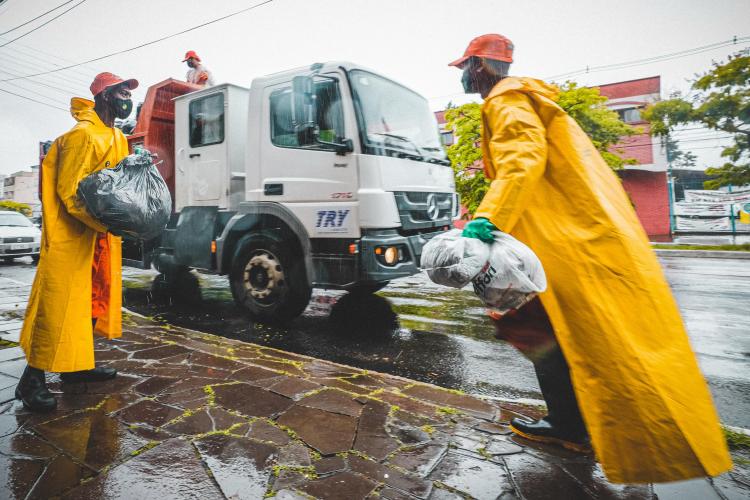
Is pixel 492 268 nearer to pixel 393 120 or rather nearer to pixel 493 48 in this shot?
pixel 493 48

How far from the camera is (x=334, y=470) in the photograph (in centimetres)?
197

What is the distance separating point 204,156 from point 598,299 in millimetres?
5353

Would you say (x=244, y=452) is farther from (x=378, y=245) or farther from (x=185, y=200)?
(x=185, y=200)

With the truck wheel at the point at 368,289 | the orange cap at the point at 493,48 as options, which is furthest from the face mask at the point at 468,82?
the truck wheel at the point at 368,289

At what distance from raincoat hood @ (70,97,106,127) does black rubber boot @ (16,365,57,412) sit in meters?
1.60

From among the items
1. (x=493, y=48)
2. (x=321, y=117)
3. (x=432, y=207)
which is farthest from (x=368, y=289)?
(x=493, y=48)

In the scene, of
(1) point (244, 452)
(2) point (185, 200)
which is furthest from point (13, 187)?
(1) point (244, 452)

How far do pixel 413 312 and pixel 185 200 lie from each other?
3.56 meters

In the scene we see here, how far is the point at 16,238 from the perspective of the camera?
11469mm

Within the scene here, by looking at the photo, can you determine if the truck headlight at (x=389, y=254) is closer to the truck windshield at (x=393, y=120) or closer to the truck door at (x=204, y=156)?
the truck windshield at (x=393, y=120)

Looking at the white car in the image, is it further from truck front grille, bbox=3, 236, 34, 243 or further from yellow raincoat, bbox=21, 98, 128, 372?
yellow raincoat, bbox=21, 98, 128, 372

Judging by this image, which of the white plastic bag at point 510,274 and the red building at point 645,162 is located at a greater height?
the red building at point 645,162

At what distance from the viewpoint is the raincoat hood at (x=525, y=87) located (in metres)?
1.91

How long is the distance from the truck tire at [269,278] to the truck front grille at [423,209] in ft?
4.11
